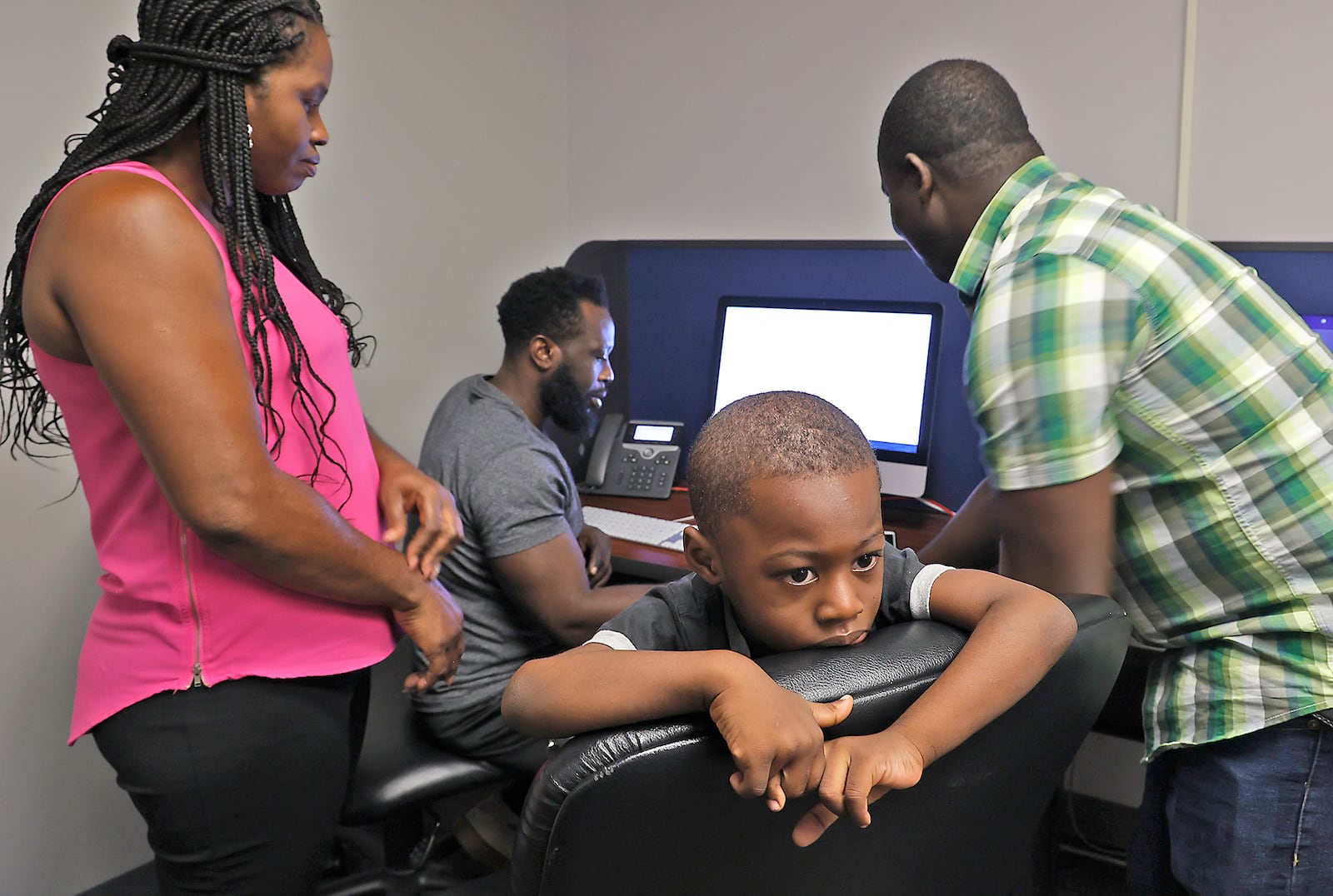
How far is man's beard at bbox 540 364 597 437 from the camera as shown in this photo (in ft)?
6.43

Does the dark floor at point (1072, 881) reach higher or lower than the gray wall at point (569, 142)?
lower

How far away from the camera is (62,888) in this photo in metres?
1.96

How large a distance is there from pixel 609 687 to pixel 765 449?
246 mm

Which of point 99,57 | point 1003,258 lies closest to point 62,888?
point 99,57

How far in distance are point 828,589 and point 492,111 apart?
6.72 ft

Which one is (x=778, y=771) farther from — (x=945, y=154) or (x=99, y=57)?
(x=99, y=57)

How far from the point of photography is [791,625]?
0.85 metres

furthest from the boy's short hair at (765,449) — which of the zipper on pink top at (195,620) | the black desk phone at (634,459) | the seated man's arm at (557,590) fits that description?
the black desk phone at (634,459)

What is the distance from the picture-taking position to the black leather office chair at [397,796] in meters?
1.53

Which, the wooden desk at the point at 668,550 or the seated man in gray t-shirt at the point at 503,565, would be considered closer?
the seated man in gray t-shirt at the point at 503,565

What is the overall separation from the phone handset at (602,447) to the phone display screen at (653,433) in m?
0.04

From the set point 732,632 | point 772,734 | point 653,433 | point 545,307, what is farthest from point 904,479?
point 772,734

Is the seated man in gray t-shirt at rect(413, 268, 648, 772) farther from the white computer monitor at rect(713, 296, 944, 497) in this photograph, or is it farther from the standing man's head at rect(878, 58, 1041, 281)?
the standing man's head at rect(878, 58, 1041, 281)

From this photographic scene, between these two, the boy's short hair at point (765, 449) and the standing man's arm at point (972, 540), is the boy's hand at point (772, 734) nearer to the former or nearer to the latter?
the boy's short hair at point (765, 449)
